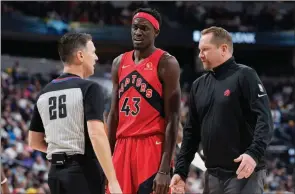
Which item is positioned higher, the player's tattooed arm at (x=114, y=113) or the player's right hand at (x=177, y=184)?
the player's tattooed arm at (x=114, y=113)

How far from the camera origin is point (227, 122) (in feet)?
15.9

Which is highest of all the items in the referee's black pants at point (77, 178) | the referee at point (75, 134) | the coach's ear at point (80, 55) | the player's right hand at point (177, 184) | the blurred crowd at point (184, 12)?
the blurred crowd at point (184, 12)

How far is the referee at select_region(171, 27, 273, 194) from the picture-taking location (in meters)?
4.69

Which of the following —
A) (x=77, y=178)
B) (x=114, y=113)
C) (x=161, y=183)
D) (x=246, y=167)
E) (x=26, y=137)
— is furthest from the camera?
(x=26, y=137)

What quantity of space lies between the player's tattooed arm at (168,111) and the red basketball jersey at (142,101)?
59 mm

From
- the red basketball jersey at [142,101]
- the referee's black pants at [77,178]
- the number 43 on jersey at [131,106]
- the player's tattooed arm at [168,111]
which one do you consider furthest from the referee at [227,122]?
the referee's black pants at [77,178]

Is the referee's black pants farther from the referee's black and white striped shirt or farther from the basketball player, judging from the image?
the basketball player

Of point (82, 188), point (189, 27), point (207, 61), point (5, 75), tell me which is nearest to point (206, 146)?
point (207, 61)

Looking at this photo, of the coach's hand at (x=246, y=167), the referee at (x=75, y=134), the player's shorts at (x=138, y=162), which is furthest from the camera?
the player's shorts at (x=138, y=162)

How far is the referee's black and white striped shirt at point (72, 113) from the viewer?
4.27 metres

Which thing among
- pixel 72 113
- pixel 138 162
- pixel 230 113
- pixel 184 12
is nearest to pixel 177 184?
pixel 138 162

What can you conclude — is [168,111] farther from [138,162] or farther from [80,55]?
[80,55]

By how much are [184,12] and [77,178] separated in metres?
23.9

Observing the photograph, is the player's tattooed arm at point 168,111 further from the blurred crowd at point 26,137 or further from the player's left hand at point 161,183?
the blurred crowd at point 26,137
